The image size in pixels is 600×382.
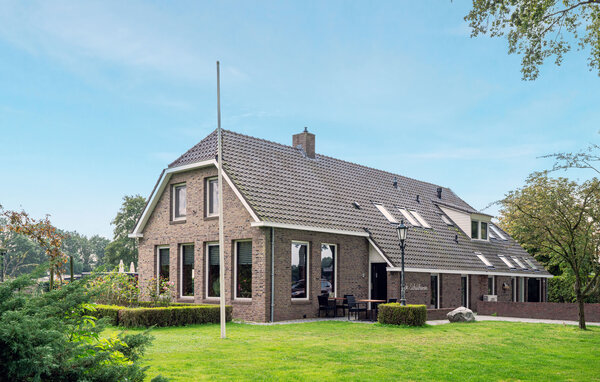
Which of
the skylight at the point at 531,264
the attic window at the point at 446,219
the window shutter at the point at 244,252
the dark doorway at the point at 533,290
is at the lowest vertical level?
the dark doorway at the point at 533,290

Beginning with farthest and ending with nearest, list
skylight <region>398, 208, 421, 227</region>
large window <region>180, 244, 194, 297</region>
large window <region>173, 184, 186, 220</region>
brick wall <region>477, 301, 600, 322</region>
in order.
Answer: skylight <region>398, 208, 421, 227</region> < large window <region>173, 184, 186, 220</region> < brick wall <region>477, 301, 600, 322</region> < large window <region>180, 244, 194, 297</region>

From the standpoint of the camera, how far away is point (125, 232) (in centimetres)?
5669

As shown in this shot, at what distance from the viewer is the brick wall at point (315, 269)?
18531 mm

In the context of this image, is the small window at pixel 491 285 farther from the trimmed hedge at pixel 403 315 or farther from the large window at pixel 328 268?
the trimmed hedge at pixel 403 315

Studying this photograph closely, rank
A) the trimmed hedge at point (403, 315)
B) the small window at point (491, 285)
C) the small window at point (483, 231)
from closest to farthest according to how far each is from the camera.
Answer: the trimmed hedge at point (403, 315) < the small window at point (491, 285) < the small window at point (483, 231)

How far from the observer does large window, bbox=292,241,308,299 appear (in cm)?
1936

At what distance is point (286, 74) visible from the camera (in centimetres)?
1619

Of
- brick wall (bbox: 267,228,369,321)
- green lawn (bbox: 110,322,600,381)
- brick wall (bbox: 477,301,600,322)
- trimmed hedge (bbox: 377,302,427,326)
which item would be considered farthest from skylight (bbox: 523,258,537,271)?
trimmed hedge (bbox: 377,302,427,326)

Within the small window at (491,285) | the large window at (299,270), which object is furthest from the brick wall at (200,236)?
the small window at (491,285)

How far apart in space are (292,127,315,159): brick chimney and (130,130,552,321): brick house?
0.16ft

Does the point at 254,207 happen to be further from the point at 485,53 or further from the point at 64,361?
the point at 64,361

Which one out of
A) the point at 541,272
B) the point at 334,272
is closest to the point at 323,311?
the point at 334,272

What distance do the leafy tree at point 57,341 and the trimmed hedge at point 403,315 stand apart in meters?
13.5

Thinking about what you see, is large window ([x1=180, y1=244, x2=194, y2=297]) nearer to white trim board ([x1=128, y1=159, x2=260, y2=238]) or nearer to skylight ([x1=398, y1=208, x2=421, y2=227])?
white trim board ([x1=128, y1=159, x2=260, y2=238])
